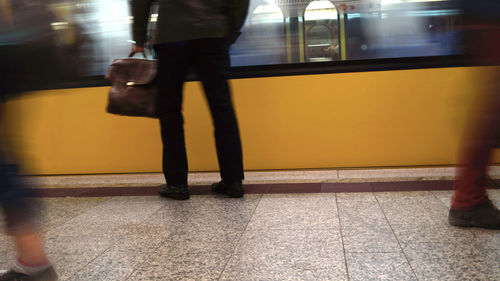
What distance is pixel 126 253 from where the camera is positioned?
84.4 inches

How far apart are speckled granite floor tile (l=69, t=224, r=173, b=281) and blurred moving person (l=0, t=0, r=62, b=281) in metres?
0.21

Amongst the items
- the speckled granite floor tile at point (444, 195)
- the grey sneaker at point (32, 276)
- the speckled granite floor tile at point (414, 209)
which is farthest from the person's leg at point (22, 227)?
the speckled granite floor tile at point (444, 195)

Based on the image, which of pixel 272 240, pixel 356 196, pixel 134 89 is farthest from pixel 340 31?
pixel 272 240

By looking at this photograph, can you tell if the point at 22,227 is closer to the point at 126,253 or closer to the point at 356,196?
the point at 126,253

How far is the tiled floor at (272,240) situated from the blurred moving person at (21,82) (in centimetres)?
22

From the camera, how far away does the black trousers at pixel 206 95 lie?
2.88 m

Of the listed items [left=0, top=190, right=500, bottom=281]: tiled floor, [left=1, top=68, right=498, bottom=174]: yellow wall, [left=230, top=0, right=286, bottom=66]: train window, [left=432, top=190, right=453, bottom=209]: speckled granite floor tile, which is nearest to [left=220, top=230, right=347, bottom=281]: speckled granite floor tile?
[left=0, top=190, right=500, bottom=281]: tiled floor

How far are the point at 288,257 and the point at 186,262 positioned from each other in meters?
0.40

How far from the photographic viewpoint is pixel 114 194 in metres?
3.34

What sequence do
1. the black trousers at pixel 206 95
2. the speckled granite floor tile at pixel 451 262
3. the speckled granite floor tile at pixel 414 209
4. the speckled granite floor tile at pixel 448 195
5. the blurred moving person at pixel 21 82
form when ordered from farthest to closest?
the black trousers at pixel 206 95 < the speckled granite floor tile at pixel 448 195 < the speckled granite floor tile at pixel 414 209 < the speckled granite floor tile at pixel 451 262 < the blurred moving person at pixel 21 82

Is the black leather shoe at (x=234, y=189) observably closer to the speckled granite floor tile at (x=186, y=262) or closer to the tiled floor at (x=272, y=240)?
the tiled floor at (x=272, y=240)

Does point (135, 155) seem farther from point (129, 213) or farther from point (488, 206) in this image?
point (488, 206)

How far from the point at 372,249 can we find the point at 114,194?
1.91m

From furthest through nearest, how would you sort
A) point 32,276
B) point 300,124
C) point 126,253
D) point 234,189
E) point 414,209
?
point 300,124 → point 234,189 → point 414,209 → point 126,253 → point 32,276
